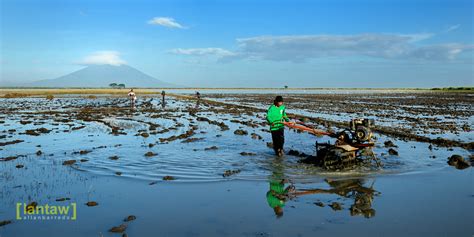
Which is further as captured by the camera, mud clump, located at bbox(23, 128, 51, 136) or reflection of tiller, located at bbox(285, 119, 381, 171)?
mud clump, located at bbox(23, 128, 51, 136)

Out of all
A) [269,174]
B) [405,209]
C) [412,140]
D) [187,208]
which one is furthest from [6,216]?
[412,140]

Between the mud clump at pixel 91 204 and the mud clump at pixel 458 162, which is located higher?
the mud clump at pixel 458 162

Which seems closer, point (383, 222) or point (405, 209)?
point (383, 222)

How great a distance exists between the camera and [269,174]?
31.5 ft

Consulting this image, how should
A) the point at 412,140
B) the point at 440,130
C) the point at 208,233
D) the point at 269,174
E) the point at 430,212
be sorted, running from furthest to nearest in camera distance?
the point at 440,130
the point at 412,140
the point at 269,174
the point at 430,212
the point at 208,233

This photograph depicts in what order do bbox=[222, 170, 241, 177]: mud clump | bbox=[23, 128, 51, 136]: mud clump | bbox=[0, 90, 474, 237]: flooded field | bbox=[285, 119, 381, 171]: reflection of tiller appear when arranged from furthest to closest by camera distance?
bbox=[23, 128, 51, 136]: mud clump < bbox=[285, 119, 381, 171]: reflection of tiller < bbox=[222, 170, 241, 177]: mud clump < bbox=[0, 90, 474, 237]: flooded field

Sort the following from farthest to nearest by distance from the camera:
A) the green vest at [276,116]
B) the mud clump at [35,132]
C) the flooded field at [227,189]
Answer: the mud clump at [35,132] < the green vest at [276,116] < the flooded field at [227,189]

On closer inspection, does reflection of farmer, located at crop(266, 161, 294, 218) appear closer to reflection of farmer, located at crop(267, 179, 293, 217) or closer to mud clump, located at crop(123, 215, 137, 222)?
reflection of farmer, located at crop(267, 179, 293, 217)

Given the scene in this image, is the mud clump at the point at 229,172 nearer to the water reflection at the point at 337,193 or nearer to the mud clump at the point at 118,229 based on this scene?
the water reflection at the point at 337,193

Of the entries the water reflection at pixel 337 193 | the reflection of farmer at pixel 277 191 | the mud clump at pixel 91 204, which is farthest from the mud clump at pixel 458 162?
the mud clump at pixel 91 204

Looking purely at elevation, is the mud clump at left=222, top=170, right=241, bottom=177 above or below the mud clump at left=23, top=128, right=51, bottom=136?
below

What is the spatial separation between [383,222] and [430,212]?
1177mm

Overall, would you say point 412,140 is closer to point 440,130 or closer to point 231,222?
point 440,130

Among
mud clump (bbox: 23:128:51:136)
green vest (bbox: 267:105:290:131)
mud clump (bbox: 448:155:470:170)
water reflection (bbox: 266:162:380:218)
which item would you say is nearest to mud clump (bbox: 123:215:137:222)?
water reflection (bbox: 266:162:380:218)
